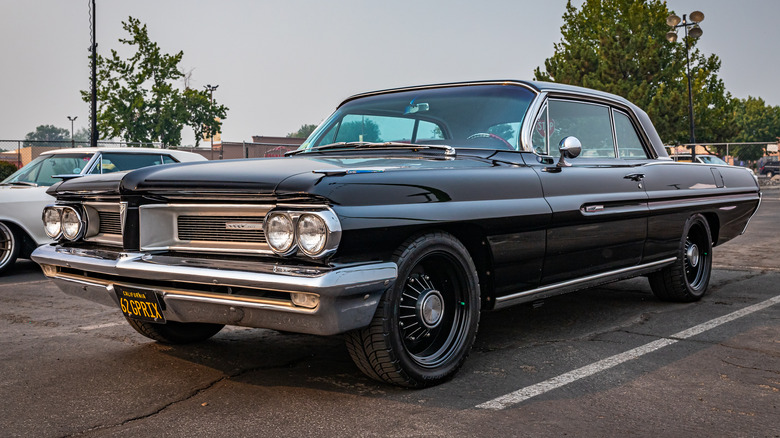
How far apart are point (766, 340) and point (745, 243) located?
6.86 meters

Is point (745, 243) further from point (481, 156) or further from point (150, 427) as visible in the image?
point (150, 427)

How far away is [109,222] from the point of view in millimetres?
4035

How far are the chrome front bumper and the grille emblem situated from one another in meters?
0.18

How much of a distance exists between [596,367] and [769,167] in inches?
1588

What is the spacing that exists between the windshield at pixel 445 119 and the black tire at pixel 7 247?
5.23 meters

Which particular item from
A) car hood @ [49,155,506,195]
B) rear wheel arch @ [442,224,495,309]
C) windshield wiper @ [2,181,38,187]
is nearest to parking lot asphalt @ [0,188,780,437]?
rear wheel arch @ [442,224,495,309]

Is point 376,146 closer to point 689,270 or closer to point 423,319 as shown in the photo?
point 423,319

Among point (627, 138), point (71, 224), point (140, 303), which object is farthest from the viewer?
point (627, 138)

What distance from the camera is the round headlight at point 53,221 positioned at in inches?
169

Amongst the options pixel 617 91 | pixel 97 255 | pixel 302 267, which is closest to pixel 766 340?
pixel 302 267

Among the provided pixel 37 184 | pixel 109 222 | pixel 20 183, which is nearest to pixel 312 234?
pixel 109 222

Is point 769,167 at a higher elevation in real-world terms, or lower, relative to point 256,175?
higher

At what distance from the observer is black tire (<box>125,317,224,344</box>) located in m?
4.49

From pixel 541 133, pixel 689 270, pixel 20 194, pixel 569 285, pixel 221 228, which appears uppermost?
pixel 541 133
